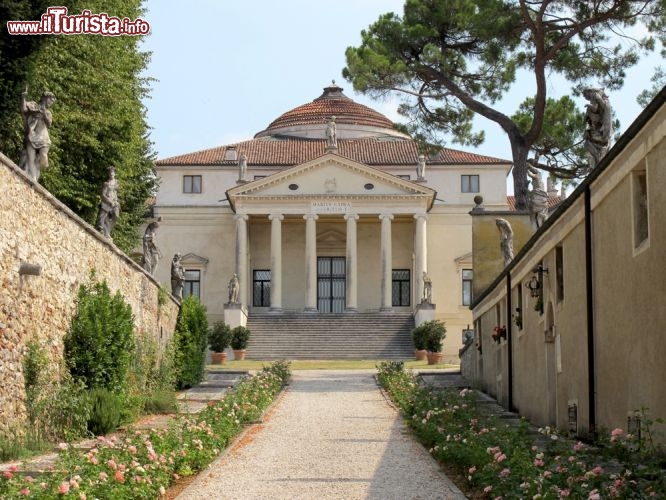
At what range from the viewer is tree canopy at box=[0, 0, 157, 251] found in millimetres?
23891

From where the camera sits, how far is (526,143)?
34.6 m

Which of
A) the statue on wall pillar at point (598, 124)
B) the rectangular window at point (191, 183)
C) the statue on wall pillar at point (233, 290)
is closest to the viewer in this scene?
the statue on wall pillar at point (598, 124)

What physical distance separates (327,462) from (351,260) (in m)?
43.5

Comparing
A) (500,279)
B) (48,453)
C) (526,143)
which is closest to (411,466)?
(48,453)

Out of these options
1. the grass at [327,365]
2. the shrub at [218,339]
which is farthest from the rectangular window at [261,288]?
the shrub at [218,339]

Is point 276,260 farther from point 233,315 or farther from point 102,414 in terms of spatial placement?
point 102,414

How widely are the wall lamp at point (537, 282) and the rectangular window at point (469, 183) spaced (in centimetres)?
4362

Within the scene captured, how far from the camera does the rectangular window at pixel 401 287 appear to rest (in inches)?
2351

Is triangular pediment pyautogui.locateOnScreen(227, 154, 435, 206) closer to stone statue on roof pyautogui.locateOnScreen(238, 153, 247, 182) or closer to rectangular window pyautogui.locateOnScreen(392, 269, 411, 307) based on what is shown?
stone statue on roof pyautogui.locateOnScreen(238, 153, 247, 182)

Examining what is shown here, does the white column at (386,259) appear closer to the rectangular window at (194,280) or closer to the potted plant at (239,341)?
the rectangular window at (194,280)

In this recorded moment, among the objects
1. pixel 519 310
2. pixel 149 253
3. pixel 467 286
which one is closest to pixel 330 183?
pixel 467 286

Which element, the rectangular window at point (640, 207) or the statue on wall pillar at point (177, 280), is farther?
the statue on wall pillar at point (177, 280)

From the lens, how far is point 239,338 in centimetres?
4616

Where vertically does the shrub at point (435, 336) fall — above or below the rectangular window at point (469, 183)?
below
